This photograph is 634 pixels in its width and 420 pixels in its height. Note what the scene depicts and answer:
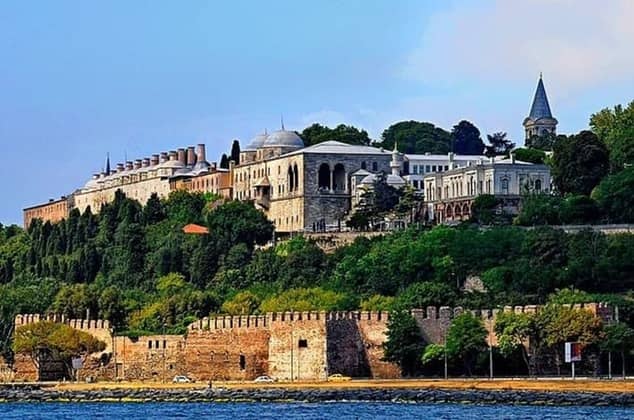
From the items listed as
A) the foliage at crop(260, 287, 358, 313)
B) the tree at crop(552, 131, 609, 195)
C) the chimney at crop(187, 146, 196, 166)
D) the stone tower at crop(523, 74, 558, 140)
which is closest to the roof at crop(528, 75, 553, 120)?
the stone tower at crop(523, 74, 558, 140)

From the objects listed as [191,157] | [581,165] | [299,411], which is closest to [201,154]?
[191,157]

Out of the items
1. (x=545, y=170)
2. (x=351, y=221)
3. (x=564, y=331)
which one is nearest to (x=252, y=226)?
(x=351, y=221)

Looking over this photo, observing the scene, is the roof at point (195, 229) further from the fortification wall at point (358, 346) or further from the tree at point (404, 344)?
the tree at point (404, 344)

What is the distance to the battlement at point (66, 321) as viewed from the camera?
80.1m

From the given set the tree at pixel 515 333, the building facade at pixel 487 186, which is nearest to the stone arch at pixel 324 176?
the building facade at pixel 487 186

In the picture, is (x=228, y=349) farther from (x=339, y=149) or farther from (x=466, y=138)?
(x=466, y=138)

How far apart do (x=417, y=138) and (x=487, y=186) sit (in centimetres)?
3797

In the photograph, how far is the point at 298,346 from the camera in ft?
243

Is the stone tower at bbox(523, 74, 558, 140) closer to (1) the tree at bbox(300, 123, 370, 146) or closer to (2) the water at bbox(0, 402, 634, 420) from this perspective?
(1) the tree at bbox(300, 123, 370, 146)

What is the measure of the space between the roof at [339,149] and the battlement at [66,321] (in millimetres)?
38251

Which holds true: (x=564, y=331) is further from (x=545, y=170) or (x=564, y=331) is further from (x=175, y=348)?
(x=545, y=170)

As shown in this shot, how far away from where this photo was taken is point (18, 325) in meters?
82.6

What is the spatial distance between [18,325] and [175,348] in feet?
27.0

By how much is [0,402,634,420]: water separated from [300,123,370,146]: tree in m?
64.6
